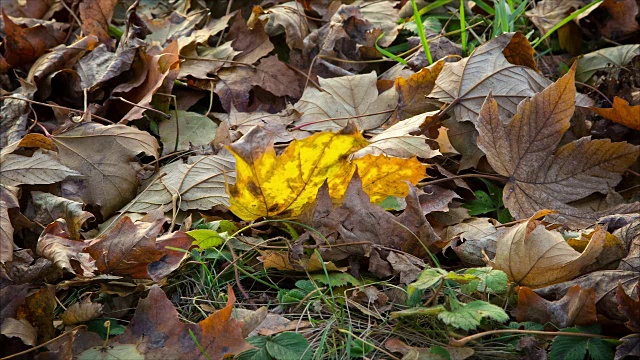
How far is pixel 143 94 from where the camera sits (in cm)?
212

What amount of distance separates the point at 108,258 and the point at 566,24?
1850 mm

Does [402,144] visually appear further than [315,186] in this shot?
Yes

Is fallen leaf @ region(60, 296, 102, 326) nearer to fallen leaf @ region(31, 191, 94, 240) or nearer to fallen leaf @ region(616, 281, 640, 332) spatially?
fallen leaf @ region(31, 191, 94, 240)

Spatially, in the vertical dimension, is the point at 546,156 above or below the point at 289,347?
above

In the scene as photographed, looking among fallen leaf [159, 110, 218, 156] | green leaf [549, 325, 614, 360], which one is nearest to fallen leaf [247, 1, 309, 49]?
fallen leaf [159, 110, 218, 156]

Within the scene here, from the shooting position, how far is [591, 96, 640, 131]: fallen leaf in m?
1.88

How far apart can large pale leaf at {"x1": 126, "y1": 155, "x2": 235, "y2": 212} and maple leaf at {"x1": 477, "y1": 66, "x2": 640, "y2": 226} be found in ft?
2.25

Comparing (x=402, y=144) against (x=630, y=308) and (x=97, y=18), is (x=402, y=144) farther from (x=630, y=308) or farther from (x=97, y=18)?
(x=97, y=18)

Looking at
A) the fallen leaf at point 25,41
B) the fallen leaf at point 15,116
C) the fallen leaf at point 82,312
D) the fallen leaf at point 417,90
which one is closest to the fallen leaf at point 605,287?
the fallen leaf at point 417,90

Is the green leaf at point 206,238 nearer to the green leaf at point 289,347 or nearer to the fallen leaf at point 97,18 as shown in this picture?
the green leaf at point 289,347

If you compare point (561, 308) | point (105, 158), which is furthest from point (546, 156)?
point (105, 158)

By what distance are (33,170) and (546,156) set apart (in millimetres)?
1315

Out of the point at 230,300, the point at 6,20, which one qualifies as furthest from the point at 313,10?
the point at 230,300

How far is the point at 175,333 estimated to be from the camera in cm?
134
